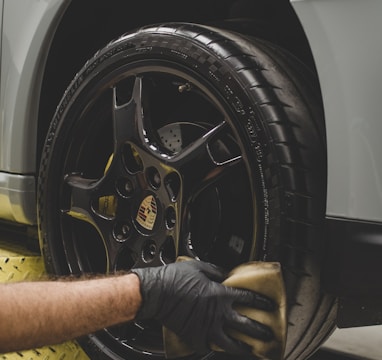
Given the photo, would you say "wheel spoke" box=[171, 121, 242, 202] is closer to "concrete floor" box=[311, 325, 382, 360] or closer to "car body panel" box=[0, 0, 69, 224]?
"car body panel" box=[0, 0, 69, 224]

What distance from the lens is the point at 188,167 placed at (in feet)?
4.64

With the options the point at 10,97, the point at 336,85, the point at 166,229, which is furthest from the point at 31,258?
the point at 336,85

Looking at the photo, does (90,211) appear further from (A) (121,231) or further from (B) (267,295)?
(B) (267,295)

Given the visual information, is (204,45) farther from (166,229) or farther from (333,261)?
(333,261)

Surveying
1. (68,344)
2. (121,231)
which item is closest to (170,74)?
(121,231)

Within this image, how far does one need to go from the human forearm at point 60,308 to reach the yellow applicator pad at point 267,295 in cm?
22

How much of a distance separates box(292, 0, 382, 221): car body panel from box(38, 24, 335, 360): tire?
82 millimetres

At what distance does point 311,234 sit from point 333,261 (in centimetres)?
7

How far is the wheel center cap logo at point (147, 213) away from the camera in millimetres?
1511

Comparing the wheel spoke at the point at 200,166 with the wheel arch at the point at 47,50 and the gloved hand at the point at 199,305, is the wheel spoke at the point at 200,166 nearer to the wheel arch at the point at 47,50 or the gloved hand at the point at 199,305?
the gloved hand at the point at 199,305

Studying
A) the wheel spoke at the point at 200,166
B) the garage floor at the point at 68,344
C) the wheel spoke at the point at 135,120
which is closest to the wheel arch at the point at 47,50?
the garage floor at the point at 68,344

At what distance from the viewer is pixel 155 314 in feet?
4.23

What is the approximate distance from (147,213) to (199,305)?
1.12 feet

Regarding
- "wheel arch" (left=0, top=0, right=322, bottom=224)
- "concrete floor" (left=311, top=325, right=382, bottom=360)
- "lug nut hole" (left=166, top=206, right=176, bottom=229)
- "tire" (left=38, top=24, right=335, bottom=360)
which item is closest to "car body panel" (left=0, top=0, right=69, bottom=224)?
"wheel arch" (left=0, top=0, right=322, bottom=224)
